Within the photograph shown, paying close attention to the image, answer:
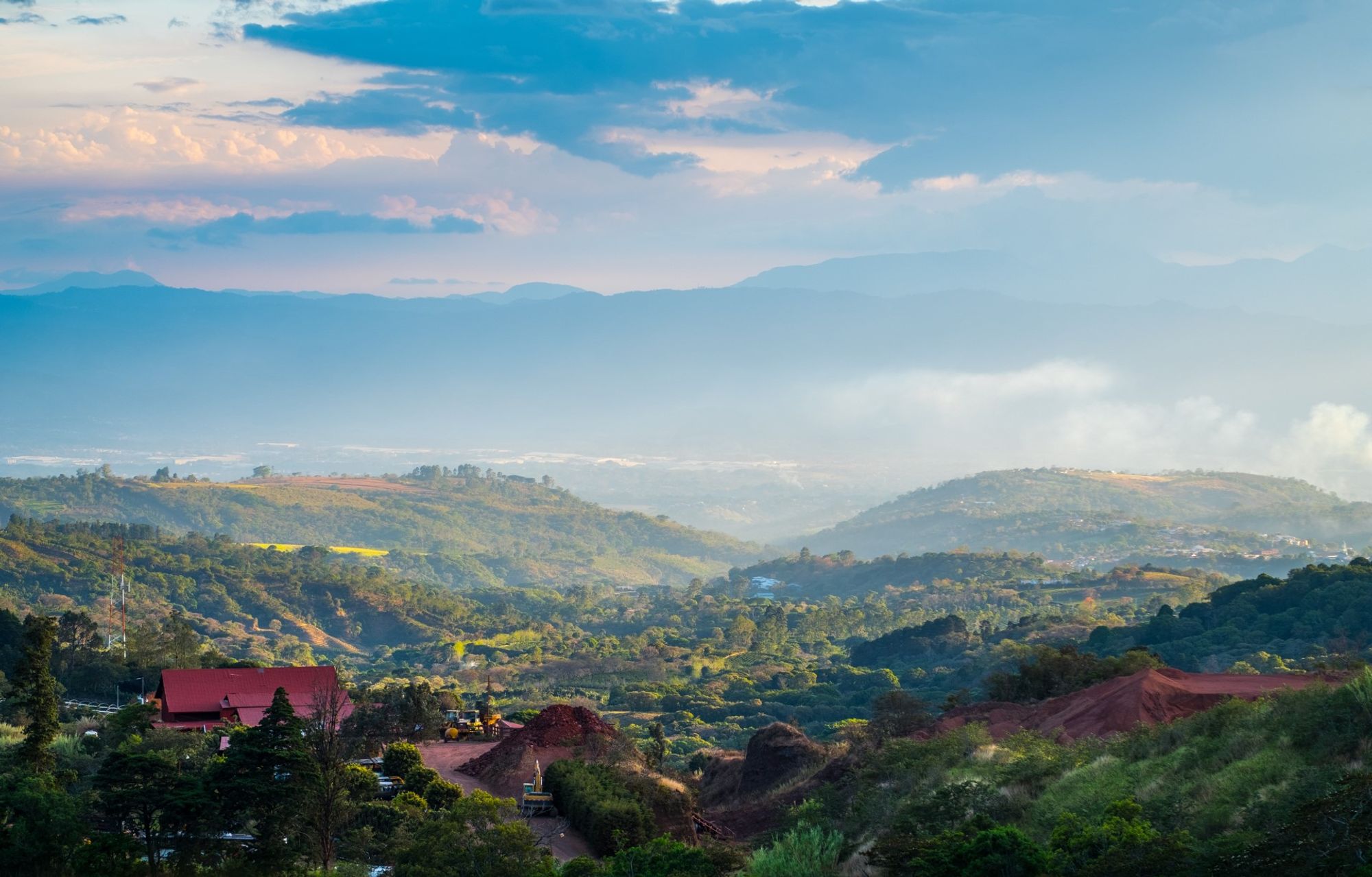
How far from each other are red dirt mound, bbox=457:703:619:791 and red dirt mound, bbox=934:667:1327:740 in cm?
907

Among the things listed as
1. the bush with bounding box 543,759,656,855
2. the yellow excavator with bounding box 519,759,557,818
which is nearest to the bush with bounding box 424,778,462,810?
the yellow excavator with bounding box 519,759,557,818

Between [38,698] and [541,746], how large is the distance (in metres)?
12.0

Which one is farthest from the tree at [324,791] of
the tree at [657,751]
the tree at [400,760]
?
the tree at [657,751]

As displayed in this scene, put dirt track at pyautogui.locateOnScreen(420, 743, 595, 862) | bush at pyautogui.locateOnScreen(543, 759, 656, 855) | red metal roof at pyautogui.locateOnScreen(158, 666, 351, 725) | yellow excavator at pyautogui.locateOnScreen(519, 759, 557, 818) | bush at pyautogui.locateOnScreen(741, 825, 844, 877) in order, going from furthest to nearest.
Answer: red metal roof at pyautogui.locateOnScreen(158, 666, 351, 725), yellow excavator at pyautogui.locateOnScreen(519, 759, 557, 818), dirt track at pyautogui.locateOnScreen(420, 743, 595, 862), bush at pyautogui.locateOnScreen(543, 759, 656, 855), bush at pyautogui.locateOnScreen(741, 825, 844, 877)

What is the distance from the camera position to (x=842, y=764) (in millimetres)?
33938

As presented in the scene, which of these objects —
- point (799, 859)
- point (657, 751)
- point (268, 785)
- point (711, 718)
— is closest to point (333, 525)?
point (711, 718)

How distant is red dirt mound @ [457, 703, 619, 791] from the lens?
113 ft

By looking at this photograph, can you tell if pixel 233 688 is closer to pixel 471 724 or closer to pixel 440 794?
pixel 471 724

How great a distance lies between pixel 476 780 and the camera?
35188 millimetres

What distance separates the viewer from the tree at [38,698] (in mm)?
30172

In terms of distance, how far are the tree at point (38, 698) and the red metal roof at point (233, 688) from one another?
16.7 ft

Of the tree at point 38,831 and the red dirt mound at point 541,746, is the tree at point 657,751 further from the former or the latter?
the tree at point 38,831

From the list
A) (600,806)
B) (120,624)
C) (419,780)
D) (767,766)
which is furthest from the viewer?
(120,624)

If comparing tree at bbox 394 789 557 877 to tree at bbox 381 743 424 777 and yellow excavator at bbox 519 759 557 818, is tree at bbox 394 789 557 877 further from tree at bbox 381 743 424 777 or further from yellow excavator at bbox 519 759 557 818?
tree at bbox 381 743 424 777
